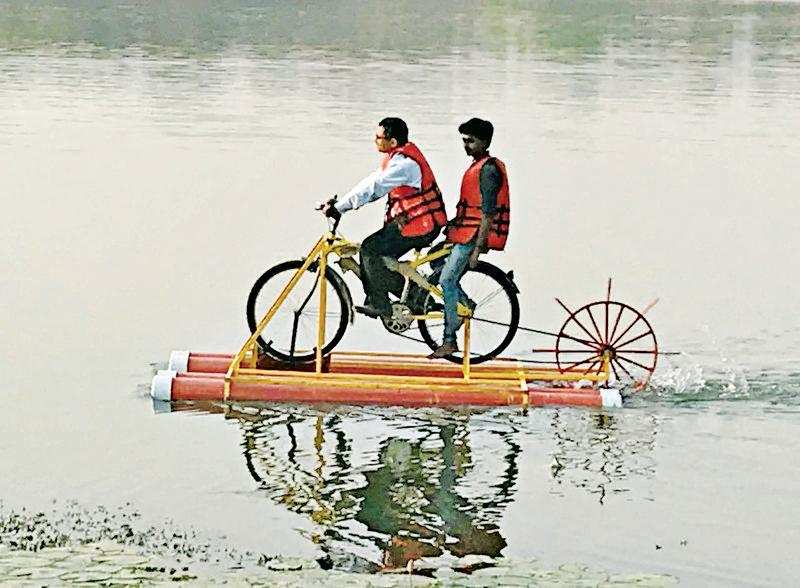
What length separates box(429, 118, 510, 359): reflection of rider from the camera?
1274cm

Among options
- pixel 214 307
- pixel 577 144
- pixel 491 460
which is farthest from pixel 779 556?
pixel 577 144

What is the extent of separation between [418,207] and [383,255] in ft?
1.61

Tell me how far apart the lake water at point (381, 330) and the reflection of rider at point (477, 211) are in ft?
3.77

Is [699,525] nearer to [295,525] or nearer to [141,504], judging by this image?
[295,525]

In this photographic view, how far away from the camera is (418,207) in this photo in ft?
42.8

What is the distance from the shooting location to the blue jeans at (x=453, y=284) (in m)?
13.1

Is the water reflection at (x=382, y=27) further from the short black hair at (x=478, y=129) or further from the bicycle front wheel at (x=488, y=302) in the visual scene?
the short black hair at (x=478, y=129)

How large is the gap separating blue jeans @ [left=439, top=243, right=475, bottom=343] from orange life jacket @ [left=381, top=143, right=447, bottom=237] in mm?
266

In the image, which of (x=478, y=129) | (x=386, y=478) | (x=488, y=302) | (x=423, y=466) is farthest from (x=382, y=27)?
(x=386, y=478)

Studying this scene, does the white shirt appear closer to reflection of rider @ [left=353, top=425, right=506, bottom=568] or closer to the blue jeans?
the blue jeans

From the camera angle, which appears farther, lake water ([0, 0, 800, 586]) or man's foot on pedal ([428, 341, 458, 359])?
man's foot on pedal ([428, 341, 458, 359])

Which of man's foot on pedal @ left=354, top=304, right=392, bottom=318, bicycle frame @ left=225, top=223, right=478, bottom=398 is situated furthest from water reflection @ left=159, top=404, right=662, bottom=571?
man's foot on pedal @ left=354, top=304, right=392, bottom=318

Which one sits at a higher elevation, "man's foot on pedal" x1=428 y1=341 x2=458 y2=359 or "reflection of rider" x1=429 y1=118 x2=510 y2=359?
"reflection of rider" x1=429 y1=118 x2=510 y2=359

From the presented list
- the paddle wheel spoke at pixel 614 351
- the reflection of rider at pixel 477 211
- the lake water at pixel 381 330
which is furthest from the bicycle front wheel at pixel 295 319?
the paddle wheel spoke at pixel 614 351
